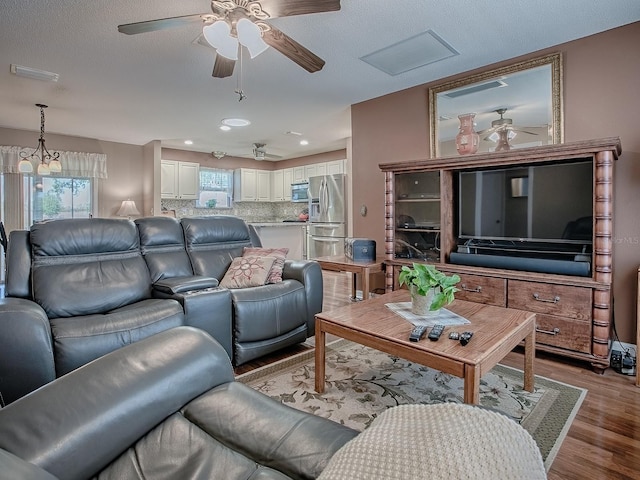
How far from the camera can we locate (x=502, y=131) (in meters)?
3.21

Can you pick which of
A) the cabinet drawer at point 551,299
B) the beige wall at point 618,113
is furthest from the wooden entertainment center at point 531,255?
the beige wall at point 618,113

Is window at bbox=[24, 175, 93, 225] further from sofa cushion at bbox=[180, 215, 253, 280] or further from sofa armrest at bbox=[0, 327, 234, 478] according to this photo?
sofa armrest at bbox=[0, 327, 234, 478]

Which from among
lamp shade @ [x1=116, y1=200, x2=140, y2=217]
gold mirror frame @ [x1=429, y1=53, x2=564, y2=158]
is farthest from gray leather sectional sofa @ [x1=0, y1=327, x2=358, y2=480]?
lamp shade @ [x1=116, y1=200, x2=140, y2=217]

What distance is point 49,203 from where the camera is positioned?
240 inches

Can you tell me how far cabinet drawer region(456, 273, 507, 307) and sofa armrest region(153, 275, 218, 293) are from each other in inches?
79.0

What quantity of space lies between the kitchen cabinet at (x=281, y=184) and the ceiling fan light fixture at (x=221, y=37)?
6060 millimetres

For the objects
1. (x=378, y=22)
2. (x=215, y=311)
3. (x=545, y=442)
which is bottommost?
(x=545, y=442)

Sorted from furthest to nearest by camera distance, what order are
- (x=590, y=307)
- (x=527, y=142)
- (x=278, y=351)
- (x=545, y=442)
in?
(x=527, y=142), (x=278, y=351), (x=590, y=307), (x=545, y=442)

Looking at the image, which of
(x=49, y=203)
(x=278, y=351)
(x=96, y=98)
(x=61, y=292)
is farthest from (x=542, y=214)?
(x=49, y=203)

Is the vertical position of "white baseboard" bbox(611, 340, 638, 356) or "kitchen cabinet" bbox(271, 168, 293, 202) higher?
"kitchen cabinet" bbox(271, 168, 293, 202)

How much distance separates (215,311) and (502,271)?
2.20 meters

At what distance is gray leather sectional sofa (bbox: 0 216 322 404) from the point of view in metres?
1.75

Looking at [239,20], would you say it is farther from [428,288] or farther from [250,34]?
[428,288]

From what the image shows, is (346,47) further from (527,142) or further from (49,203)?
(49,203)
